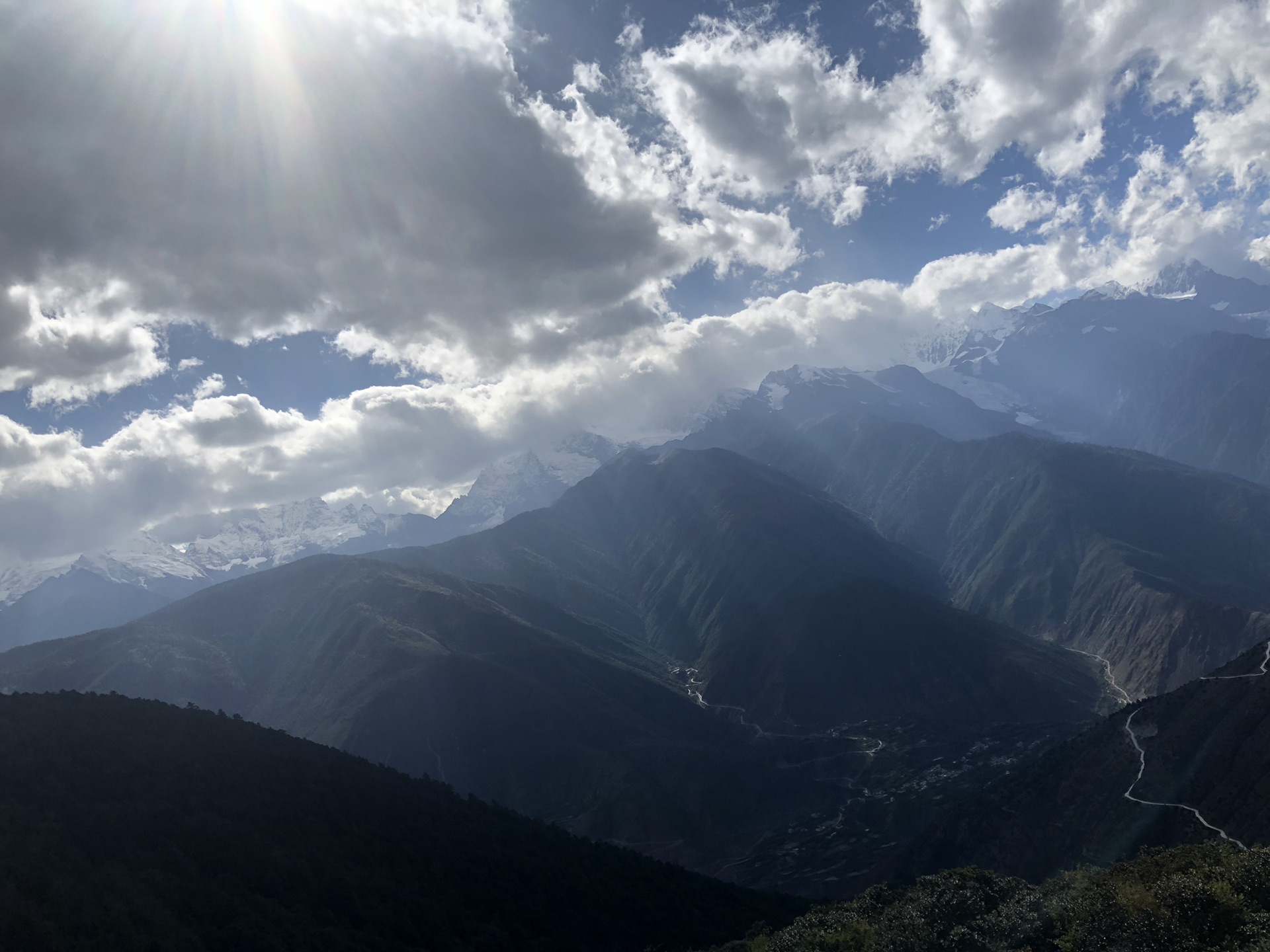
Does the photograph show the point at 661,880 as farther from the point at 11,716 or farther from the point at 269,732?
the point at 11,716

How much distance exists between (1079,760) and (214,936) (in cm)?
13724

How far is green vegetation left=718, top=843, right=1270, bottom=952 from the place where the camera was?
56.9 meters

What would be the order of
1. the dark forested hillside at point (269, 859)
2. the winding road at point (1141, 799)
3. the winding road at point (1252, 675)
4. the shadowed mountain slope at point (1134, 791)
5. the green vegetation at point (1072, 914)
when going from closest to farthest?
the green vegetation at point (1072, 914)
the dark forested hillside at point (269, 859)
the winding road at point (1141, 799)
the shadowed mountain slope at point (1134, 791)
the winding road at point (1252, 675)

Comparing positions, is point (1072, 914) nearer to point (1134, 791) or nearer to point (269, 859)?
point (269, 859)

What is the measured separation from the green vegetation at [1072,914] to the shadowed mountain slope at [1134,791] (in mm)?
50758

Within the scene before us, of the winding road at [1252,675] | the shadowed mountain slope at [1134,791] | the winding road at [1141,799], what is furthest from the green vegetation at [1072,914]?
the winding road at [1252,675]

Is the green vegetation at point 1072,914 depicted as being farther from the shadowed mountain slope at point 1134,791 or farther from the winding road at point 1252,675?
the winding road at point 1252,675

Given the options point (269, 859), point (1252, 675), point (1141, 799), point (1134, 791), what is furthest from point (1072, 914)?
point (1252, 675)

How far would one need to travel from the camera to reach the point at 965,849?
504ft

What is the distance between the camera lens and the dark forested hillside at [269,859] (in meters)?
78.2

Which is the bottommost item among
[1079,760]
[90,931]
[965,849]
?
[90,931]

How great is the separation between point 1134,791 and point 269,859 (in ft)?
414

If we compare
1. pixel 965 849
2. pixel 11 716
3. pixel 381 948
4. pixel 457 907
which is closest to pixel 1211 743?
pixel 965 849

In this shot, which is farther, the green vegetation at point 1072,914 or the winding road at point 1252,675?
the winding road at point 1252,675
